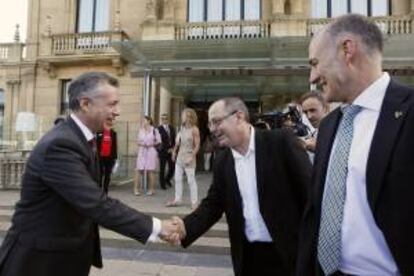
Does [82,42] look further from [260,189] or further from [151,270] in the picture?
[260,189]

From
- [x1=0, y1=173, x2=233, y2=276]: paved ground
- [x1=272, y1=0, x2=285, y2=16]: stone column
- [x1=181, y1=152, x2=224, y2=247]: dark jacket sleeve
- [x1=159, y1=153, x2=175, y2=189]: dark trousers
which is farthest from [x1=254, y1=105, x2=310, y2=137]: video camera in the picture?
[x1=272, y1=0, x2=285, y2=16]: stone column

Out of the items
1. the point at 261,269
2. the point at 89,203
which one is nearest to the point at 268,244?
the point at 261,269

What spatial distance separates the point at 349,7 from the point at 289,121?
18.2 meters

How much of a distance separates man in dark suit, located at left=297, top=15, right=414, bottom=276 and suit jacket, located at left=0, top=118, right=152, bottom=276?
4.27 ft

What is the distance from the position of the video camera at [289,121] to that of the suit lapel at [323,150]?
8.63ft

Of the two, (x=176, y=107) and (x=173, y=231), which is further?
(x=176, y=107)

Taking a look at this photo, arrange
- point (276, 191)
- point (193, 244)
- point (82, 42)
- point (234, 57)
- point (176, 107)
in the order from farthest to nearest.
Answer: point (82, 42), point (176, 107), point (234, 57), point (193, 244), point (276, 191)

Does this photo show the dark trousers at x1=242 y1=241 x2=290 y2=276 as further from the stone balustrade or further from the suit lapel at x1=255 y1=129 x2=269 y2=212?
the stone balustrade

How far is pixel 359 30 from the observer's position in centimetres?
223

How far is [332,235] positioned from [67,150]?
152 centimetres

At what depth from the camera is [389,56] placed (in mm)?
14594

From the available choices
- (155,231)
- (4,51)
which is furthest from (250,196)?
(4,51)

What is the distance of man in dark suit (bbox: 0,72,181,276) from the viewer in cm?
296

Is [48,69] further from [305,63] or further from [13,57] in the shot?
[305,63]
